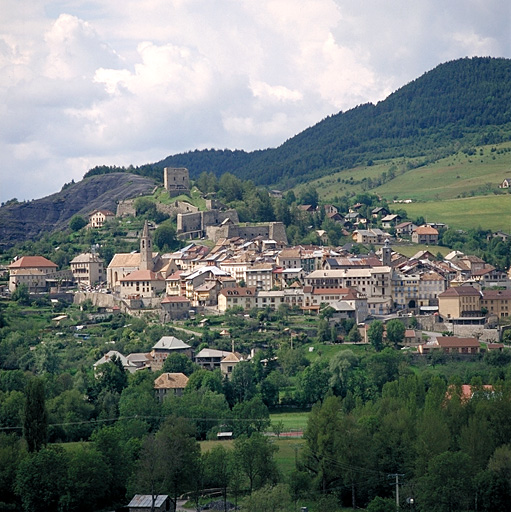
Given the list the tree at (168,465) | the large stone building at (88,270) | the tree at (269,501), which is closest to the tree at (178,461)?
the tree at (168,465)

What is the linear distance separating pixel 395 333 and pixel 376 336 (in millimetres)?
1374

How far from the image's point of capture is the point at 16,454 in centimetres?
5753

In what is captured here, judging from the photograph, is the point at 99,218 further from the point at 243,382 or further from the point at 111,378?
the point at 243,382

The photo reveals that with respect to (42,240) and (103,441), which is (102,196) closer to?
(42,240)

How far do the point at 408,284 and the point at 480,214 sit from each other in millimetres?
44129

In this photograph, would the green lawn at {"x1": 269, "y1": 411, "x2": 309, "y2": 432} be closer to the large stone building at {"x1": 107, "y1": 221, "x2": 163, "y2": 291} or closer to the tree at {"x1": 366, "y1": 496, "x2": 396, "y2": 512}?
the tree at {"x1": 366, "y1": 496, "x2": 396, "y2": 512}

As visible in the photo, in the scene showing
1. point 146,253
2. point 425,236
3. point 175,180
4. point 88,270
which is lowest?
point 88,270

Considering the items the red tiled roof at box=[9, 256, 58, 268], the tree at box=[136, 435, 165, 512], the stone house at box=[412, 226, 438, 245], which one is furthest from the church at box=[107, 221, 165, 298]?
the tree at box=[136, 435, 165, 512]

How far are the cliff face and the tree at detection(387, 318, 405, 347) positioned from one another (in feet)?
165

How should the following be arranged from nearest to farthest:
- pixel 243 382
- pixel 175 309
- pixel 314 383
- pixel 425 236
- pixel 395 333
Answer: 1. pixel 243 382
2. pixel 314 383
3. pixel 395 333
4. pixel 175 309
5. pixel 425 236

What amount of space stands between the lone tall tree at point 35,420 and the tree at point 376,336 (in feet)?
105

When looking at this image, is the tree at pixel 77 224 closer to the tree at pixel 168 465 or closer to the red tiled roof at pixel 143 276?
the red tiled roof at pixel 143 276

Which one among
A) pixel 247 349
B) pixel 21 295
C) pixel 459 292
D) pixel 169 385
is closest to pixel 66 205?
pixel 21 295

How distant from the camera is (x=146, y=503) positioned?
53.2m
